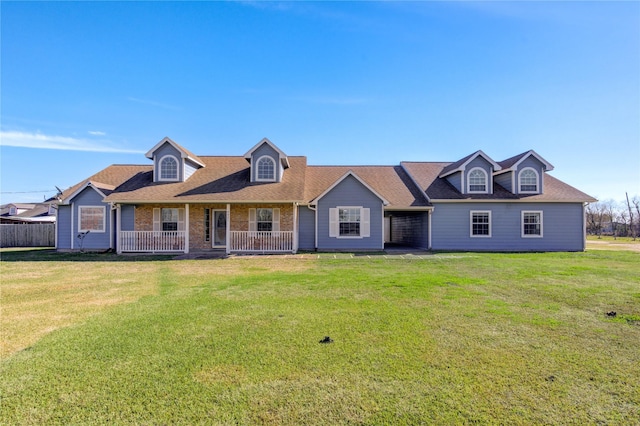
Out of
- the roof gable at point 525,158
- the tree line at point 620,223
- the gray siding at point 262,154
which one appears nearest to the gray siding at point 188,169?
the gray siding at point 262,154

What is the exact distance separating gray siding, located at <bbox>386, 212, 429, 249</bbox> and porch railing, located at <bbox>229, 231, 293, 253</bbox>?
8.09 meters

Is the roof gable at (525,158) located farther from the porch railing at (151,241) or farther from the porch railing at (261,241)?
the porch railing at (151,241)

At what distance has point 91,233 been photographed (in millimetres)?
17094

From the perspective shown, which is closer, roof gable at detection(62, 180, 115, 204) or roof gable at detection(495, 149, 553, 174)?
roof gable at detection(62, 180, 115, 204)

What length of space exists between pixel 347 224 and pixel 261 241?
476 cm

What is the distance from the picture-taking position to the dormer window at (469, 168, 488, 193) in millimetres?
18219

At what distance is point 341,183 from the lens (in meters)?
16.9

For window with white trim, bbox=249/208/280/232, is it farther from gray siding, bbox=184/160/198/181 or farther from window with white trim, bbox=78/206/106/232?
window with white trim, bbox=78/206/106/232

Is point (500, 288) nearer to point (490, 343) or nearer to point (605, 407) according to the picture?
point (490, 343)

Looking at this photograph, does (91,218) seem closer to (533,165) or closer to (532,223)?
(532,223)

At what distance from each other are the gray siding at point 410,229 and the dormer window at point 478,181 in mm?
3200

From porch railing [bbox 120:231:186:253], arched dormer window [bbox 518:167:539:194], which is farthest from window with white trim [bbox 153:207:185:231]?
arched dormer window [bbox 518:167:539:194]

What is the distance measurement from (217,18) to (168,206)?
9.77m

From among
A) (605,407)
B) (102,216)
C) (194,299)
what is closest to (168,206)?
(102,216)
